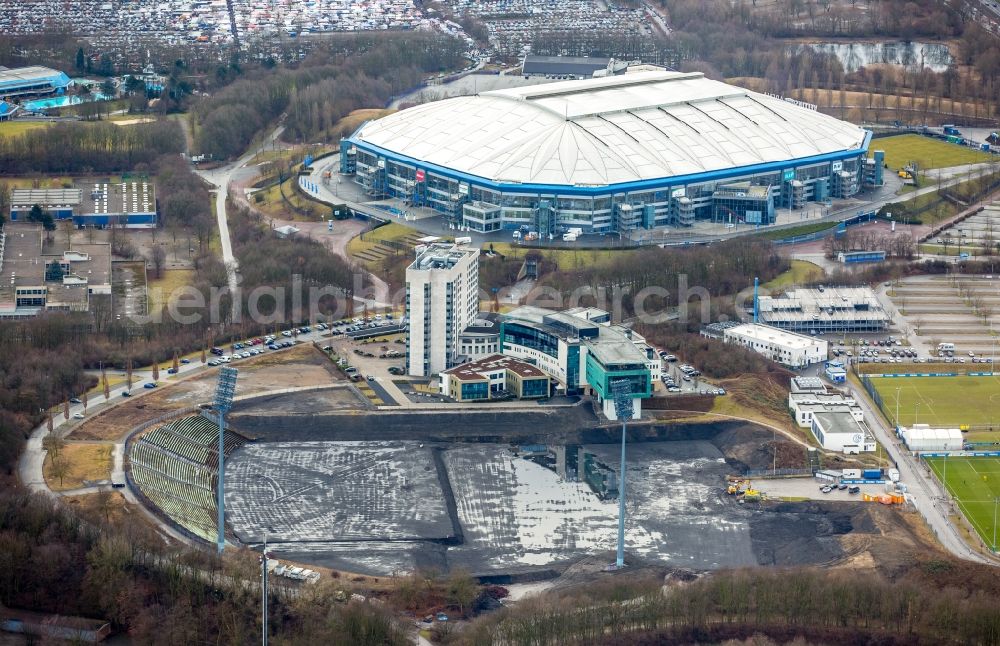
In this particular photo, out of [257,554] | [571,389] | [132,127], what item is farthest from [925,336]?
[132,127]

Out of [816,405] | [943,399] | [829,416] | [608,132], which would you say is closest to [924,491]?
[829,416]

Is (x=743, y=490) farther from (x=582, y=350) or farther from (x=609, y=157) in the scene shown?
(x=609, y=157)

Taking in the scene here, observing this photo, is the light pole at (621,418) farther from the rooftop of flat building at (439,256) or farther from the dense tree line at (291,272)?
the dense tree line at (291,272)

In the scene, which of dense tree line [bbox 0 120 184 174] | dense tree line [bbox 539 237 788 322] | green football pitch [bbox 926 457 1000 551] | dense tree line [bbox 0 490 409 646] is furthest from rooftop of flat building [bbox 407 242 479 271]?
dense tree line [bbox 0 120 184 174]

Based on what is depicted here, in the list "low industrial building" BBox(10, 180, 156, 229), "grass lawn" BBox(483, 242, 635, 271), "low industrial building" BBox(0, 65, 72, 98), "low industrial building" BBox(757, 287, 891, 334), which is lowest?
"low industrial building" BBox(0, 65, 72, 98)

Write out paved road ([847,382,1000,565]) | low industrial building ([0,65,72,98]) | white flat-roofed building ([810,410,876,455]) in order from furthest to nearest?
low industrial building ([0,65,72,98]) → white flat-roofed building ([810,410,876,455]) → paved road ([847,382,1000,565])

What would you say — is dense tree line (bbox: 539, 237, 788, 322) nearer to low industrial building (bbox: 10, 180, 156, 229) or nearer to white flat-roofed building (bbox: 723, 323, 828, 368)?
white flat-roofed building (bbox: 723, 323, 828, 368)

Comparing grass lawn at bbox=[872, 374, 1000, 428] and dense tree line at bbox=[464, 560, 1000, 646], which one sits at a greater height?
dense tree line at bbox=[464, 560, 1000, 646]
